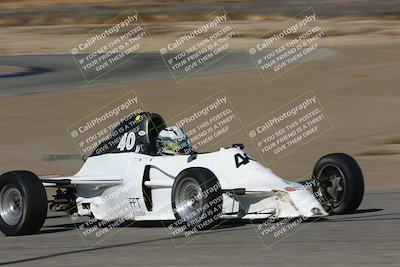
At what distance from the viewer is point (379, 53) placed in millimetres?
38969

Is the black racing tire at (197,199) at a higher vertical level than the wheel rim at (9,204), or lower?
lower

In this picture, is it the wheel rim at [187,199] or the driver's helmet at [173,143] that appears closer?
the wheel rim at [187,199]

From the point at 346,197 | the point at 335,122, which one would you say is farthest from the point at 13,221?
the point at 335,122

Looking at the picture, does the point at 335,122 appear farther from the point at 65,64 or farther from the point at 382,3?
the point at 382,3

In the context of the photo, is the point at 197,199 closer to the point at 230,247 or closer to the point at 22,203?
the point at 230,247

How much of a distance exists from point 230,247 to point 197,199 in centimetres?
116

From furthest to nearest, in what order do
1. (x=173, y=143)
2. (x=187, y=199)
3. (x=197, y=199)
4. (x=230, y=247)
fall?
(x=173, y=143), (x=187, y=199), (x=197, y=199), (x=230, y=247)

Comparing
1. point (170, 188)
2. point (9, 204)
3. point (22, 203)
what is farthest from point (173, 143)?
point (9, 204)

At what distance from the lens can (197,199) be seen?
11273 millimetres

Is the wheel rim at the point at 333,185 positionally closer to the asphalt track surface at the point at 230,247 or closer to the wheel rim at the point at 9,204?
the asphalt track surface at the point at 230,247

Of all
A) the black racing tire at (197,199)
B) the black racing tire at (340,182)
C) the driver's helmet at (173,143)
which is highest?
the driver's helmet at (173,143)

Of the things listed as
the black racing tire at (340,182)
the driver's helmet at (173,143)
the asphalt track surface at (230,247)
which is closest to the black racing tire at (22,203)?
the asphalt track surface at (230,247)

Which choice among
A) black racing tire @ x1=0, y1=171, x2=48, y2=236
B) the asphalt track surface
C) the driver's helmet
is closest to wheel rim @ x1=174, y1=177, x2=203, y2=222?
the asphalt track surface

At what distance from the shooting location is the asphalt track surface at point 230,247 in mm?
9391
